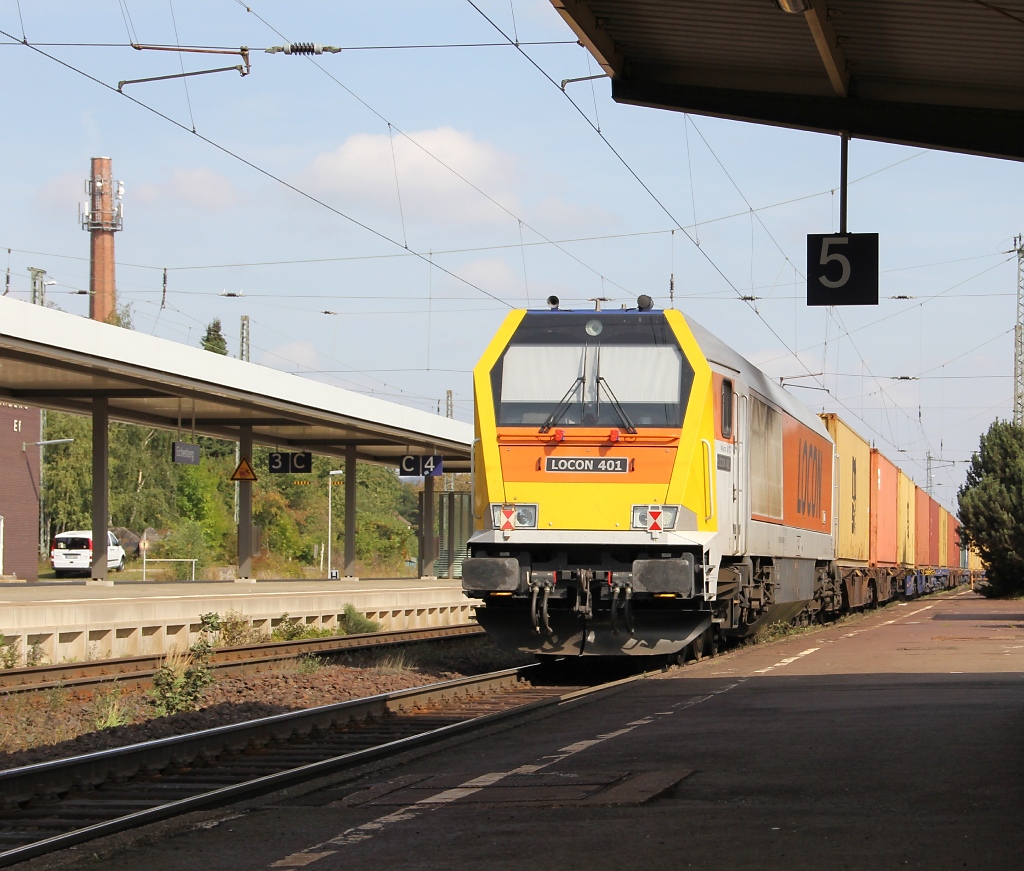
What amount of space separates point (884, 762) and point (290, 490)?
9514 centimetres

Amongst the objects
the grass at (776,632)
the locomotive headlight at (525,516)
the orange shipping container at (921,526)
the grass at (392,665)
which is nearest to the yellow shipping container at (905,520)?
the orange shipping container at (921,526)

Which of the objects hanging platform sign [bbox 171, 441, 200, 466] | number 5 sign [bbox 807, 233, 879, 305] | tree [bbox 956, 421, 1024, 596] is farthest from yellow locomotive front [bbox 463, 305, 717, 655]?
tree [bbox 956, 421, 1024, 596]

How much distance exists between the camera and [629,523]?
546 inches

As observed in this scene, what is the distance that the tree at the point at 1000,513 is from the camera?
53.5 meters

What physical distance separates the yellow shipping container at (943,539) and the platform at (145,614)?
34.2 meters

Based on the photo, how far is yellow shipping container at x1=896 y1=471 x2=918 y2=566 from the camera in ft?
128

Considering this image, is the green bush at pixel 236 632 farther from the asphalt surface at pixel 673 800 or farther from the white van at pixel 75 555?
the white van at pixel 75 555

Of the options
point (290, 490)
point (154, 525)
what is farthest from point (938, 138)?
point (290, 490)

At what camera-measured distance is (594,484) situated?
45.9ft

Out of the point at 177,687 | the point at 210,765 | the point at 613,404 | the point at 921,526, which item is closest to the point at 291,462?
the point at 921,526

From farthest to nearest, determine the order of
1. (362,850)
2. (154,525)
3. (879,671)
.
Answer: (154,525)
(879,671)
(362,850)

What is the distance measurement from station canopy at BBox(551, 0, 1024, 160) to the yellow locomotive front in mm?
3362

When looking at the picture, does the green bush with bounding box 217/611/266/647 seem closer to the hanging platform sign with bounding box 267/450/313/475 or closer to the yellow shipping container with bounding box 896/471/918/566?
the hanging platform sign with bounding box 267/450/313/475

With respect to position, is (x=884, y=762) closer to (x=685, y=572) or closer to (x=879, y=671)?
(x=685, y=572)
